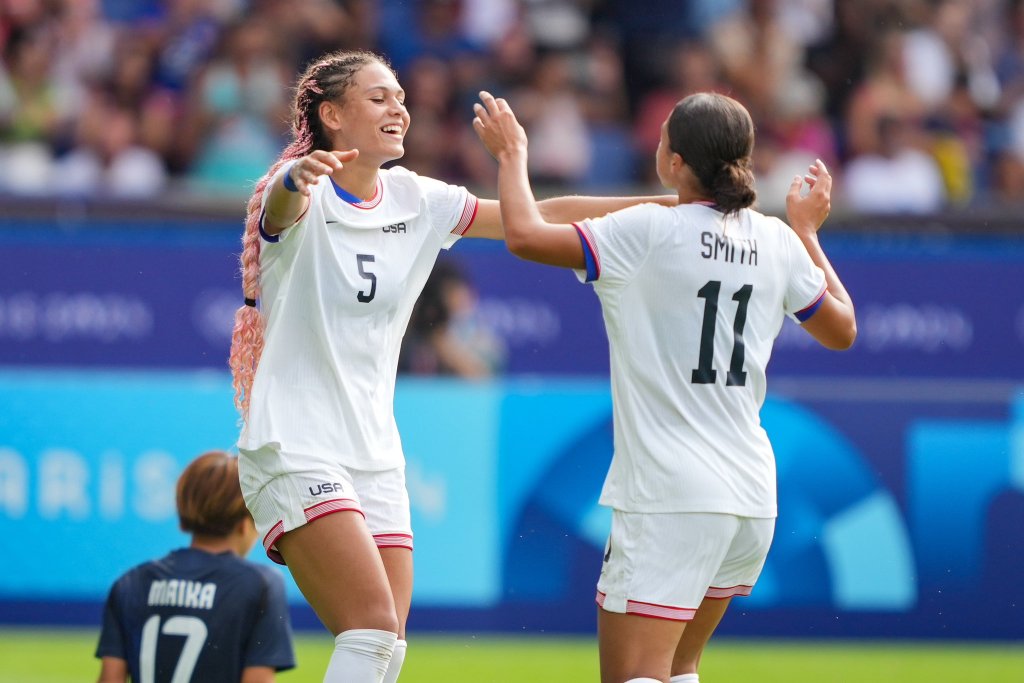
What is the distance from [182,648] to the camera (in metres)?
4.84

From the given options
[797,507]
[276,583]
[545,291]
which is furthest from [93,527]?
[276,583]

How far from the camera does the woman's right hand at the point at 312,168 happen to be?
4.62 meters

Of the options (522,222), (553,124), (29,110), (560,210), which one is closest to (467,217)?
(560,210)

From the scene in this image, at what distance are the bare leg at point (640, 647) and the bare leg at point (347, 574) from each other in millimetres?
674

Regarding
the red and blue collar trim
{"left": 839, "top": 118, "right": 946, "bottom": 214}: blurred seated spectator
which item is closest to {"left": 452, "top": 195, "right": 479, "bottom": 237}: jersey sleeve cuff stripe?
the red and blue collar trim

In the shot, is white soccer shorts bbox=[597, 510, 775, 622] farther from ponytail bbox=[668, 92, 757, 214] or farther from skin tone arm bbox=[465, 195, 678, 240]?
skin tone arm bbox=[465, 195, 678, 240]

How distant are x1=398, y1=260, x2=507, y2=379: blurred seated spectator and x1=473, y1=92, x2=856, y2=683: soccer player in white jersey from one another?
5.29 m

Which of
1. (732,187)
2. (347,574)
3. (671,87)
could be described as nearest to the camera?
(732,187)

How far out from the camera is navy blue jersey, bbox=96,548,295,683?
191 inches

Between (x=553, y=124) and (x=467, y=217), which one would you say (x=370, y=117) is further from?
(x=553, y=124)

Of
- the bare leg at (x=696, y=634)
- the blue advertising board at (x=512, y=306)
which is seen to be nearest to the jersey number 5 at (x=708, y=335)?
the bare leg at (x=696, y=634)

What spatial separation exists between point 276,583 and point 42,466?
15.3 feet

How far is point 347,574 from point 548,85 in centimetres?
846

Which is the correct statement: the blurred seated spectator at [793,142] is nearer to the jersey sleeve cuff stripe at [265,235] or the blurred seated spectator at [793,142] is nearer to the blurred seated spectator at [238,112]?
the blurred seated spectator at [238,112]
